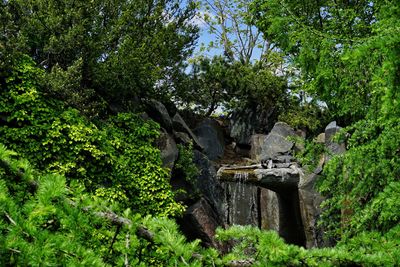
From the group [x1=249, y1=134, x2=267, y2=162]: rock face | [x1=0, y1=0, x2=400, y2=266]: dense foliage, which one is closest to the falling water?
[x1=249, y1=134, x2=267, y2=162]: rock face

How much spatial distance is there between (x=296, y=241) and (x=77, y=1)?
361 inches

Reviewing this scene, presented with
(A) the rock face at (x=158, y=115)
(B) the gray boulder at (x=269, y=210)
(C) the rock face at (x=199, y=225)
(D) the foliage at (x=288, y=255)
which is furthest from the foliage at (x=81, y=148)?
(D) the foliage at (x=288, y=255)

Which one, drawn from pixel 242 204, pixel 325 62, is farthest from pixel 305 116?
pixel 325 62

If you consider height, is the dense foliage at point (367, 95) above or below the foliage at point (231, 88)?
below

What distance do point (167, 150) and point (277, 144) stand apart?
252 inches

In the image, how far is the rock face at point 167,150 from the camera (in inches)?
364

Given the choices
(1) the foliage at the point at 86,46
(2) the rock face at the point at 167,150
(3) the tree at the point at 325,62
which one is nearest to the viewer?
(3) the tree at the point at 325,62

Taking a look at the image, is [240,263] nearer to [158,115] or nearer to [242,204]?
[158,115]

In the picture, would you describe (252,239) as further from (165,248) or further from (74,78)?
(74,78)

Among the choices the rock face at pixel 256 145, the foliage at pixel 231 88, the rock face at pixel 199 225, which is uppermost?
the foliage at pixel 231 88

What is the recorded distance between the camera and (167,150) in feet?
30.8

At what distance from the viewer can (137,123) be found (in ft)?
28.9

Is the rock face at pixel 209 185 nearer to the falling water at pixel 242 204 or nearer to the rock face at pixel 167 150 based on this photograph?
the rock face at pixel 167 150

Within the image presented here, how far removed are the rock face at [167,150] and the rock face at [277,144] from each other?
18.7ft
